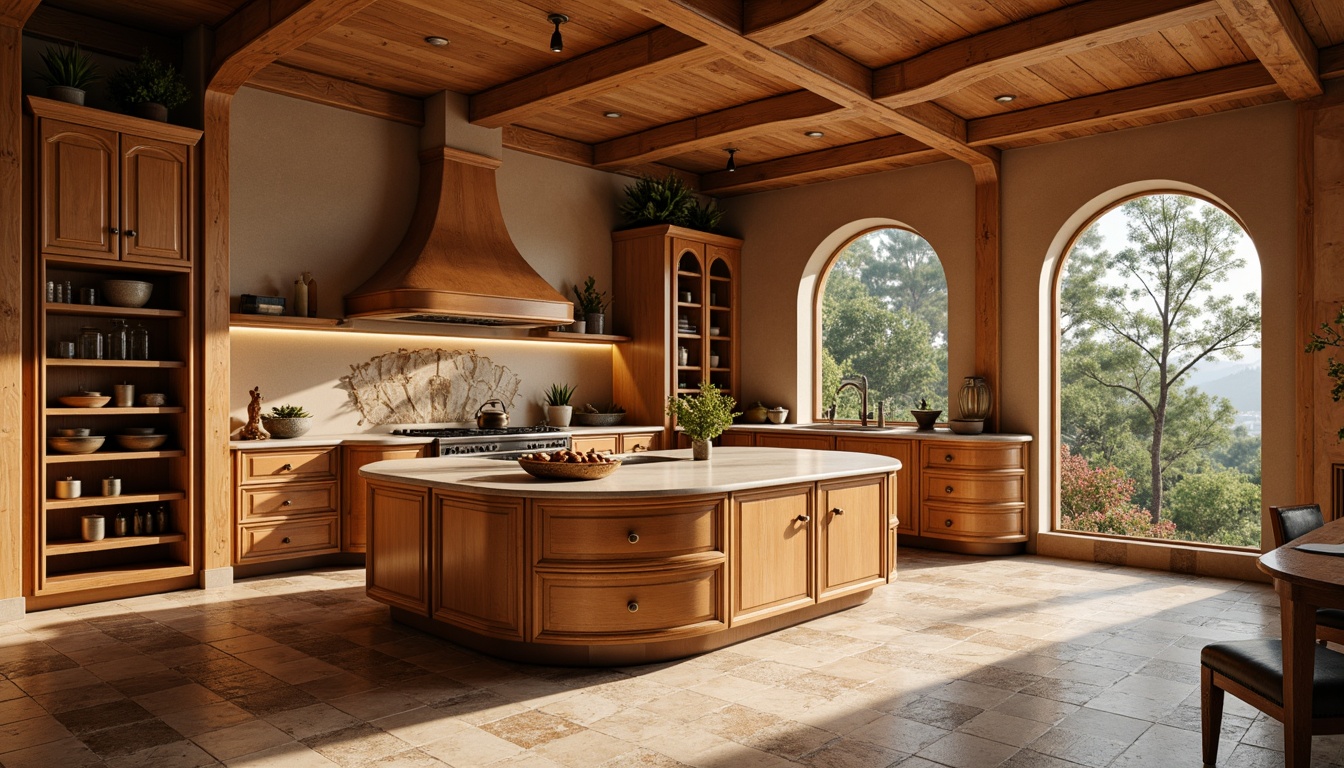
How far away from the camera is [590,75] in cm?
553

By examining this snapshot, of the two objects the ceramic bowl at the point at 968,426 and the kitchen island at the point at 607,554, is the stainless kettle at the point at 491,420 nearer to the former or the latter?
the kitchen island at the point at 607,554

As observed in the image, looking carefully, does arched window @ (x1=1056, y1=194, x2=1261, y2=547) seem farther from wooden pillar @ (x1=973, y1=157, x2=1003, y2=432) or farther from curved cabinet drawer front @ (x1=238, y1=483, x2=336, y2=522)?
curved cabinet drawer front @ (x1=238, y1=483, x2=336, y2=522)

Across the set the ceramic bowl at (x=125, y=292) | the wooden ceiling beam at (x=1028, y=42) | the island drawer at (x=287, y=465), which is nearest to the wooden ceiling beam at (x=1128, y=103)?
the wooden ceiling beam at (x=1028, y=42)

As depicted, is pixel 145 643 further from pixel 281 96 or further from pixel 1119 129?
pixel 1119 129

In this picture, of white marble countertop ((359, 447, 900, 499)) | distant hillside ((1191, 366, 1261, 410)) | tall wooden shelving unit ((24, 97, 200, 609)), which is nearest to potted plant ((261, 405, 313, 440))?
tall wooden shelving unit ((24, 97, 200, 609))

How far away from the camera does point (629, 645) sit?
3859 mm

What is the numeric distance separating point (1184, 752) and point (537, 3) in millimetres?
4419

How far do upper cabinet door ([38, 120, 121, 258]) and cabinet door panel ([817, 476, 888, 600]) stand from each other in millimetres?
4103

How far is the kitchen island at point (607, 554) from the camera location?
3.71 m

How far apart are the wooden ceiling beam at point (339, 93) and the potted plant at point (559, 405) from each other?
2386 millimetres

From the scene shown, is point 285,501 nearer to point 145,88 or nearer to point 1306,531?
point 145,88

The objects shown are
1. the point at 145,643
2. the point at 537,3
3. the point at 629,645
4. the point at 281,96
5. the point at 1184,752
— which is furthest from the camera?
the point at 281,96

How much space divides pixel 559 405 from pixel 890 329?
5.99m

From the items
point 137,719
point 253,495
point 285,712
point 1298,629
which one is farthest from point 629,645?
point 253,495
